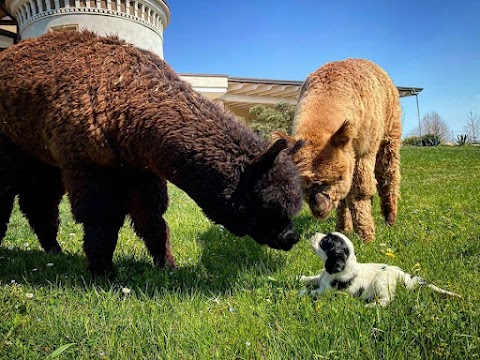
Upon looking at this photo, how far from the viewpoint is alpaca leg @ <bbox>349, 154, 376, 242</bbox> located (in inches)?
211

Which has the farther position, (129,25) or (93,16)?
(129,25)

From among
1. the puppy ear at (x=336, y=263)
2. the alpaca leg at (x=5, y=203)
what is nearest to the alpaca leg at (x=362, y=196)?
the puppy ear at (x=336, y=263)

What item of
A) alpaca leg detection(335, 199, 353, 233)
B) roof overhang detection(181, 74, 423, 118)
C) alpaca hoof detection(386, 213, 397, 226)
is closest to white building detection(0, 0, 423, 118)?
roof overhang detection(181, 74, 423, 118)

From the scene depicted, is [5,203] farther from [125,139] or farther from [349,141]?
[349,141]

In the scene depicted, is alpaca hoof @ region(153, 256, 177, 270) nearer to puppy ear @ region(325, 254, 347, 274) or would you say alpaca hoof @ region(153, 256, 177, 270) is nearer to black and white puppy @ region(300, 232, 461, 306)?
black and white puppy @ region(300, 232, 461, 306)

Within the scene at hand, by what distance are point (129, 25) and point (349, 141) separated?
32.3 m

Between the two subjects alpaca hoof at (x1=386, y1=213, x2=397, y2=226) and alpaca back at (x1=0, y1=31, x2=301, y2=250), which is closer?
alpaca back at (x1=0, y1=31, x2=301, y2=250)

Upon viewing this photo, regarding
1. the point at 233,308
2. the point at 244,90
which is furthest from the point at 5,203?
the point at 244,90

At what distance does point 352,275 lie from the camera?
11.1 feet

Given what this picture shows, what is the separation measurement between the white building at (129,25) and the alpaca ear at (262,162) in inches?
1021

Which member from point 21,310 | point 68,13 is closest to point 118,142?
point 21,310

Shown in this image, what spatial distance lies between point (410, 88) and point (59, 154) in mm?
44764

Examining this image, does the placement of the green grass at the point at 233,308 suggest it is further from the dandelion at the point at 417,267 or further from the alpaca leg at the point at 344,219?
the alpaca leg at the point at 344,219

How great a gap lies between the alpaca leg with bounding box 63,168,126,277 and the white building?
2538 centimetres
